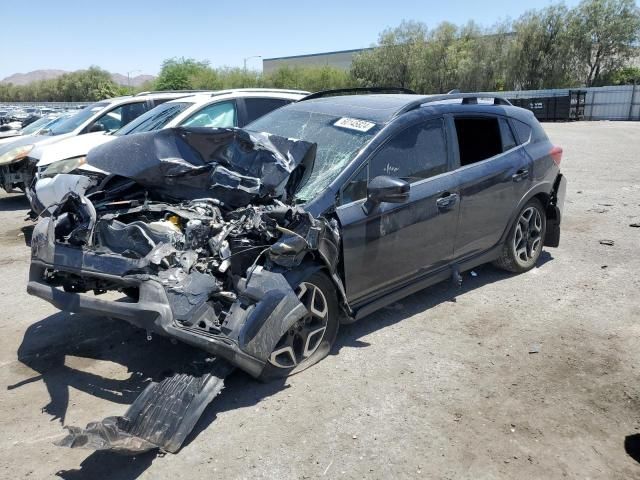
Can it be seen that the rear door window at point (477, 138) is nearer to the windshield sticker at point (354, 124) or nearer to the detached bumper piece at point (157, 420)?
the windshield sticker at point (354, 124)

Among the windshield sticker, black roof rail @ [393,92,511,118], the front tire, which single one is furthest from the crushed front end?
black roof rail @ [393,92,511,118]

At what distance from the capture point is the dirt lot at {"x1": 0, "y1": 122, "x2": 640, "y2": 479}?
2932mm

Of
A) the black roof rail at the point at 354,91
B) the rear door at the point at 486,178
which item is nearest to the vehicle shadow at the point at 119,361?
the rear door at the point at 486,178

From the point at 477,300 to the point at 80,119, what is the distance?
8.79 m

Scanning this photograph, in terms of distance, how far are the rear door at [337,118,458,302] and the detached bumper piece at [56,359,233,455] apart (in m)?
1.37

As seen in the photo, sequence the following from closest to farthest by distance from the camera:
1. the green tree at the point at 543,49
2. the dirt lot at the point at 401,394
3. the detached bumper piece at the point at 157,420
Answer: the detached bumper piece at the point at 157,420
the dirt lot at the point at 401,394
the green tree at the point at 543,49

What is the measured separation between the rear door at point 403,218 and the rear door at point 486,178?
19cm

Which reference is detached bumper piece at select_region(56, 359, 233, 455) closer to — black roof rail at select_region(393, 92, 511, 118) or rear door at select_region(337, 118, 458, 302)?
rear door at select_region(337, 118, 458, 302)

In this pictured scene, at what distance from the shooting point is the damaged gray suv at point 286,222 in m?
3.36

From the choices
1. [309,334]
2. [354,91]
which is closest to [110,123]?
[354,91]

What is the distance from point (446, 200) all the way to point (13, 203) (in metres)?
9.60

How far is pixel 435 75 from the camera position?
2135 inches

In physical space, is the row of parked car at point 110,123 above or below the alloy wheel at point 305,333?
above

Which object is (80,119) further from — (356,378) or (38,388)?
(356,378)
